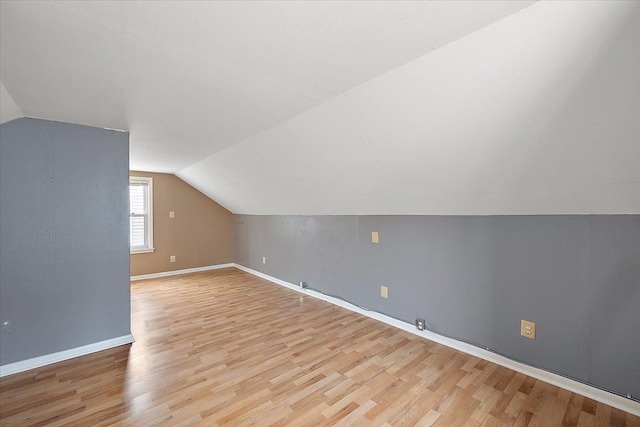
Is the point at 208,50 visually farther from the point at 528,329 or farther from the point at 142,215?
the point at 142,215

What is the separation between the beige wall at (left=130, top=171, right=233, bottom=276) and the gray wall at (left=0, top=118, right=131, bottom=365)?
Answer: 2.78 metres

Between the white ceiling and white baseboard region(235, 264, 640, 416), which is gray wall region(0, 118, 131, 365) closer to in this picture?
the white ceiling

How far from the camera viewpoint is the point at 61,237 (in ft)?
8.29

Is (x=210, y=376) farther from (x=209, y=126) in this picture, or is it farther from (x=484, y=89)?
(x=484, y=89)

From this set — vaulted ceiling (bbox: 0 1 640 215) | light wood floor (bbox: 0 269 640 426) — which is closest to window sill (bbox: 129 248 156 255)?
light wood floor (bbox: 0 269 640 426)

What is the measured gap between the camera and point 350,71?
5.48ft

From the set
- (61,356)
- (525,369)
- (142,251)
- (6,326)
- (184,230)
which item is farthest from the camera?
(184,230)

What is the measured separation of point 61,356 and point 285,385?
2.06 meters

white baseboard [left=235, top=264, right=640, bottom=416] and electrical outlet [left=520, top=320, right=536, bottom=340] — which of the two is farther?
electrical outlet [left=520, top=320, right=536, bottom=340]

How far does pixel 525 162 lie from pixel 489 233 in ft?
2.52

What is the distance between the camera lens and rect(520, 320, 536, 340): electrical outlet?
85.8 inches

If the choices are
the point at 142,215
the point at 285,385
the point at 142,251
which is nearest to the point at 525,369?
the point at 285,385

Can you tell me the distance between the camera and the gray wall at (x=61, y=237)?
92.1 inches

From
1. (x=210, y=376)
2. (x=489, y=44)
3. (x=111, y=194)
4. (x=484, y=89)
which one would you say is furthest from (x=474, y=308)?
(x=111, y=194)
